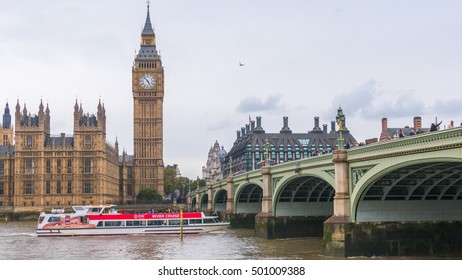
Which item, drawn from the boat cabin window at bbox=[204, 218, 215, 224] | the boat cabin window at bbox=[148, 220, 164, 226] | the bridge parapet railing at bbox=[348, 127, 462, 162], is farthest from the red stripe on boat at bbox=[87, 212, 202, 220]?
the bridge parapet railing at bbox=[348, 127, 462, 162]

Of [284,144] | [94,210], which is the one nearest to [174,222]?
[94,210]

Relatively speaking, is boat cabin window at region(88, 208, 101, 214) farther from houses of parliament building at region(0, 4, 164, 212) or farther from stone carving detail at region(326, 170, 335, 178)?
houses of parliament building at region(0, 4, 164, 212)

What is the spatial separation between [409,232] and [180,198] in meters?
119

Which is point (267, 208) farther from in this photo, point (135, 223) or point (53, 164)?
point (53, 164)

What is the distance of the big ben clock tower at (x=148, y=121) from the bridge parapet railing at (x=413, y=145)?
321ft

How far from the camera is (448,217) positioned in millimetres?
34406

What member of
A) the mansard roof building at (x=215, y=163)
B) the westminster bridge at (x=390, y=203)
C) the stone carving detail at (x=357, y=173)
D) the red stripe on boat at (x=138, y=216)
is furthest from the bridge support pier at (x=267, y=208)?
the mansard roof building at (x=215, y=163)

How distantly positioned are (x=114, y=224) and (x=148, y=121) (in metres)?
74.9

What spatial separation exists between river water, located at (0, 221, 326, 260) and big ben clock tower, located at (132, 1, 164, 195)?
7407cm

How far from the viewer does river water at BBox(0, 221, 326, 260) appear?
1452 inches

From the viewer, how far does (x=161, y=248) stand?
141 ft

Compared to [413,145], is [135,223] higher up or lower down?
lower down

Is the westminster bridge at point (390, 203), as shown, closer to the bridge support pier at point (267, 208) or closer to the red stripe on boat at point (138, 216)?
the bridge support pier at point (267, 208)

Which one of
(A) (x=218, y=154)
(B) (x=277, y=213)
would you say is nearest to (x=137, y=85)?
(A) (x=218, y=154)
